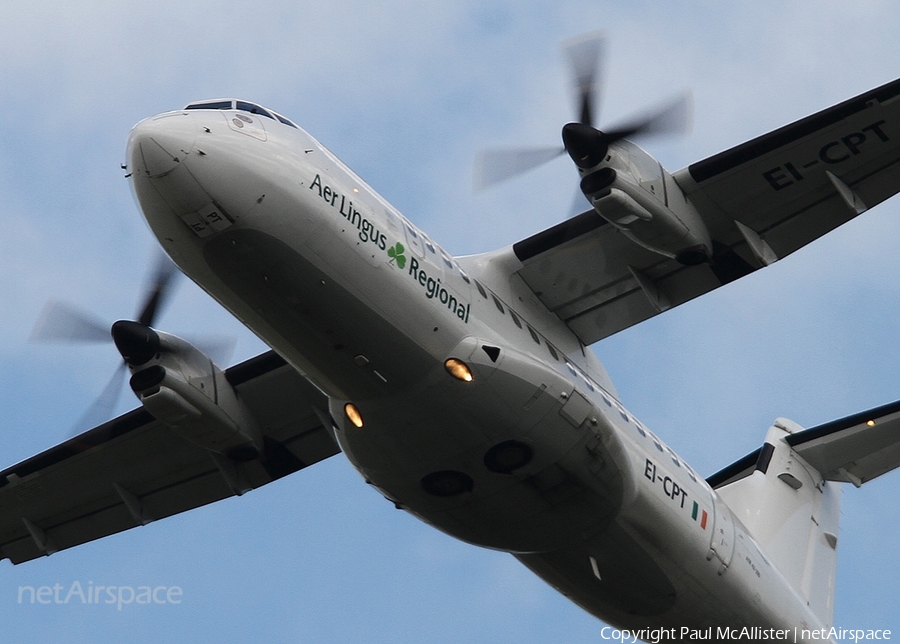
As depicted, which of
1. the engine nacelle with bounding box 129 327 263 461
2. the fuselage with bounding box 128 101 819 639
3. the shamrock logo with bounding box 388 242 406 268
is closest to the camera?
the fuselage with bounding box 128 101 819 639

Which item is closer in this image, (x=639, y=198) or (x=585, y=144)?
(x=585, y=144)

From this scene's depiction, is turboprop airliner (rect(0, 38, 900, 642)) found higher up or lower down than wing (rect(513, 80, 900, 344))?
lower down

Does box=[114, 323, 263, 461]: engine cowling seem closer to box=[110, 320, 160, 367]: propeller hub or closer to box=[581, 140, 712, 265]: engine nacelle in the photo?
box=[110, 320, 160, 367]: propeller hub

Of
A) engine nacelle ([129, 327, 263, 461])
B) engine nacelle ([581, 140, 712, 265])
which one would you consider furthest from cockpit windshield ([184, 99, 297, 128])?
engine nacelle ([581, 140, 712, 265])

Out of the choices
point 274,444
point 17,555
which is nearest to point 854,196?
point 274,444

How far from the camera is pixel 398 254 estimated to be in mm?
14750

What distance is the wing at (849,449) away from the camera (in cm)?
1970

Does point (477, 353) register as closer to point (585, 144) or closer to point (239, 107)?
point (585, 144)

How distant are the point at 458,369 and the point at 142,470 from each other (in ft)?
22.6

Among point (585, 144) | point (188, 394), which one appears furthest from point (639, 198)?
point (188, 394)

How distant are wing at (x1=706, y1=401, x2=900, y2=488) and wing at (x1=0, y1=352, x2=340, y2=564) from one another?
7.49m

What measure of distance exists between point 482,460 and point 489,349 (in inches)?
53.4

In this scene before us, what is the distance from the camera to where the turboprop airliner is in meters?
14.0

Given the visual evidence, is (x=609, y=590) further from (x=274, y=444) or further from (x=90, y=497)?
(x=90, y=497)
